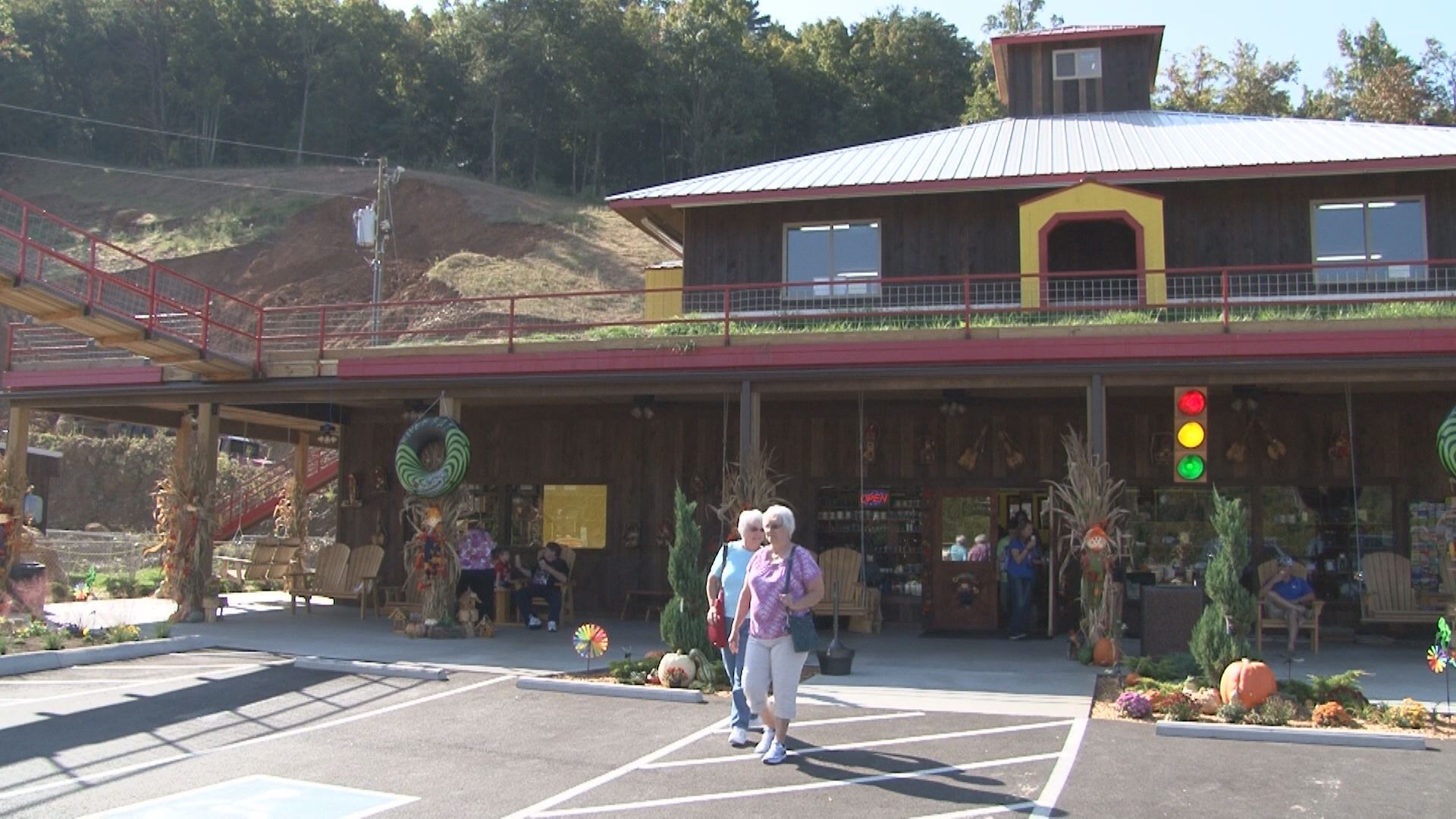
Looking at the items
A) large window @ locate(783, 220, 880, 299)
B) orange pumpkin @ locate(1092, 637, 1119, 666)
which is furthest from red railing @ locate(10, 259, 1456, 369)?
orange pumpkin @ locate(1092, 637, 1119, 666)

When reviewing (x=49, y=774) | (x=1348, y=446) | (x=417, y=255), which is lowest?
(x=49, y=774)

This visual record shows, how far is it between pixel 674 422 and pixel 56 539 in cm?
2323

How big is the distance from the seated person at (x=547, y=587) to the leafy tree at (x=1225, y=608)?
872 centimetres

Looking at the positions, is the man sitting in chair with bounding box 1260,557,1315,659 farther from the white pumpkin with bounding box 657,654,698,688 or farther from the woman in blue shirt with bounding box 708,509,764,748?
the woman in blue shirt with bounding box 708,509,764,748

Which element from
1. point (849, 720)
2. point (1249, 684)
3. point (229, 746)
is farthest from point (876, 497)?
point (229, 746)

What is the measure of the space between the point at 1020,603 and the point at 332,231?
169ft

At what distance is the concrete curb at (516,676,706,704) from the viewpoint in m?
10.8

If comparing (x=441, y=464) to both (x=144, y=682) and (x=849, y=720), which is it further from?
(x=849, y=720)

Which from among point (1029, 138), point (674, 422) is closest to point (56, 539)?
point (674, 422)

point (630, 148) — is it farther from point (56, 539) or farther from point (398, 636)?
point (398, 636)

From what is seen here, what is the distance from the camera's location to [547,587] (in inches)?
663

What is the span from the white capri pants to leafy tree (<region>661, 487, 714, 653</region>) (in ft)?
11.1

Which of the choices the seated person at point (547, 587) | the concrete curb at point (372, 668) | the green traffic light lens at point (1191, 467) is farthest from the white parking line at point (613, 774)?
the seated person at point (547, 587)

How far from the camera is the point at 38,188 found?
66.9m
